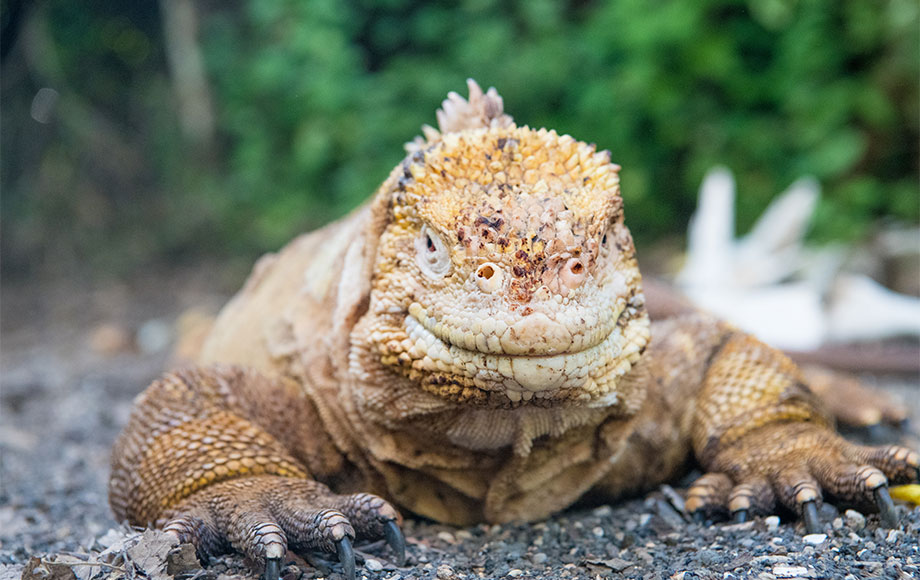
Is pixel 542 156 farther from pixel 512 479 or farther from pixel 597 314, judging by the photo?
pixel 512 479

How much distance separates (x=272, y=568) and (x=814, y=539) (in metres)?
1.88

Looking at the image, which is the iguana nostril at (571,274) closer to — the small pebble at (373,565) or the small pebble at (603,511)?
the small pebble at (373,565)

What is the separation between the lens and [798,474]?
11.4 feet

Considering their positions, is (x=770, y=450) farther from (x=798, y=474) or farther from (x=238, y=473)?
(x=238, y=473)

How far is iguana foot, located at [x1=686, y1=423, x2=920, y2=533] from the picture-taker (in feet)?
10.9

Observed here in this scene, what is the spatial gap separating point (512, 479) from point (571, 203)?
116 centimetres

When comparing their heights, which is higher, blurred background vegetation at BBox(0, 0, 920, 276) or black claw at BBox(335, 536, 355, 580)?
blurred background vegetation at BBox(0, 0, 920, 276)

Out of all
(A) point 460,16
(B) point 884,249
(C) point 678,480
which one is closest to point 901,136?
(B) point 884,249

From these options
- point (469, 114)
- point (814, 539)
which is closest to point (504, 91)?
point (469, 114)

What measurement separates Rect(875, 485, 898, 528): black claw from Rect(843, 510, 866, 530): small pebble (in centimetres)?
7

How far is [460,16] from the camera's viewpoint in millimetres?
10516

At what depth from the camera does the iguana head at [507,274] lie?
268 centimetres

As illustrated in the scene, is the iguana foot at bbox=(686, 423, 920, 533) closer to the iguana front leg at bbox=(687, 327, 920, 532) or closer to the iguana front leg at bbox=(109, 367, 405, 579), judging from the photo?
the iguana front leg at bbox=(687, 327, 920, 532)

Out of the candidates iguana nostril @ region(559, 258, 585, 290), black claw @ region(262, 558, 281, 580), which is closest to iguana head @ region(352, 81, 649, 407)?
iguana nostril @ region(559, 258, 585, 290)
